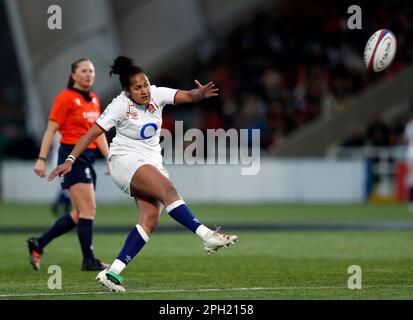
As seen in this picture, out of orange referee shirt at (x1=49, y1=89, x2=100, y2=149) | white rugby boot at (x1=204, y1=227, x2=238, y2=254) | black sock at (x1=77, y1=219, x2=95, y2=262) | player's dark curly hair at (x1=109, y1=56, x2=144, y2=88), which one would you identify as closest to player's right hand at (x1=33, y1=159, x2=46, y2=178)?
orange referee shirt at (x1=49, y1=89, x2=100, y2=149)

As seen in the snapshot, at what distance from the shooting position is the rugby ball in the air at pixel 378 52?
12805 mm

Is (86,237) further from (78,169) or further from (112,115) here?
(112,115)

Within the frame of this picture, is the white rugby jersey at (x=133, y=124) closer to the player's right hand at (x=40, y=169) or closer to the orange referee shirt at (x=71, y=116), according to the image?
the player's right hand at (x=40, y=169)

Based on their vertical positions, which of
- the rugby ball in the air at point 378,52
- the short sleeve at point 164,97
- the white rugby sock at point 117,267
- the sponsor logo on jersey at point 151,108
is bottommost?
the white rugby sock at point 117,267

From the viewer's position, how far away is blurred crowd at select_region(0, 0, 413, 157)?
33.8 metres

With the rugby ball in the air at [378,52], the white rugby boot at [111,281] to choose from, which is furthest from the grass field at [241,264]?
the rugby ball in the air at [378,52]

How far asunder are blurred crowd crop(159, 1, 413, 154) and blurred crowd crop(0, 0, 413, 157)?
1.3 inches

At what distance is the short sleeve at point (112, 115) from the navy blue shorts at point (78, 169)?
94.3 inches

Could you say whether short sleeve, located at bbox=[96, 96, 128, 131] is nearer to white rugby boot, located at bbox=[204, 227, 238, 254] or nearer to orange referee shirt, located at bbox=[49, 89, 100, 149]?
white rugby boot, located at bbox=[204, 227, 238, 254]

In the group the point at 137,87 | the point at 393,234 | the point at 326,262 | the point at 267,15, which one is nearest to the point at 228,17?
the point at 267,15

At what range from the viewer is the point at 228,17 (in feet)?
123

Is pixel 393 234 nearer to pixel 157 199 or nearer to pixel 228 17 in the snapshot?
pixel 157 199

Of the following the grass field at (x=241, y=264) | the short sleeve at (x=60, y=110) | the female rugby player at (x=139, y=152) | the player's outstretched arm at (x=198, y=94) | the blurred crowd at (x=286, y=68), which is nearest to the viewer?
the grass field at (x=241, y=264)
